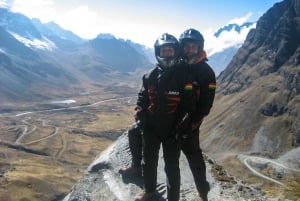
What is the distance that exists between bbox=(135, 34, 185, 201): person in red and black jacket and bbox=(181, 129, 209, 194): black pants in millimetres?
424

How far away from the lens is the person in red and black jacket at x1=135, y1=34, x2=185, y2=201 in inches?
536

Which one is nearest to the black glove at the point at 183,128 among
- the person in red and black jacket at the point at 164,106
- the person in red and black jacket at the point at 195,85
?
the person in red and black jacket at the point at 195,85

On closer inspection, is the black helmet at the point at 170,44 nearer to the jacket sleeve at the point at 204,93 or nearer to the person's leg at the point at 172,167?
the jacket sleeve at the point at 204,93

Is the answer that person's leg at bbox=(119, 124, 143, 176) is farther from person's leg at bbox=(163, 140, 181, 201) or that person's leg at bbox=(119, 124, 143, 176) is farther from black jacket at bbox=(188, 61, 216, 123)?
black jacket at bbox=(188, 61, 216, 123)

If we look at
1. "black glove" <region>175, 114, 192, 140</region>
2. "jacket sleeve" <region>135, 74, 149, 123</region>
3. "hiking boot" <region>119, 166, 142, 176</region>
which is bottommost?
"hiking boot" <region>119, 166, 142, 176</region>

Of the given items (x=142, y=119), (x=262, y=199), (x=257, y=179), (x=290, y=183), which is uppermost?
(x=142, y=119)

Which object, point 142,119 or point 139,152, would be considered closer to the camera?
point 142,119

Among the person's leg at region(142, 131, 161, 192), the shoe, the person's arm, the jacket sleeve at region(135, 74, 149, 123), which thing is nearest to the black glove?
the person's arm

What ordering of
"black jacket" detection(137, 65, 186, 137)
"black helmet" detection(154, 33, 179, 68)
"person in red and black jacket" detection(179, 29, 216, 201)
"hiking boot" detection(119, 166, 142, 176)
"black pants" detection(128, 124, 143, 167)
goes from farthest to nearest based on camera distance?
"hiking boot" detection(119, 166, 142, 176) → "black pants" detection(128, 124, 143, 167) → "person in red and black jacket" detection(179, 29, 216, 201) → "black helmet" detection(154, 33, 179, 68) → "black jacket" detection(137, 65, 186, 137)

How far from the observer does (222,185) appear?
17.5m

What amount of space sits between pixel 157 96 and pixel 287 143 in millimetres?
186942

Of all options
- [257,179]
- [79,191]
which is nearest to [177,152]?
[79,191]

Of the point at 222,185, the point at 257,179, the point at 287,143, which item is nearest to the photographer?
the point at 222,185

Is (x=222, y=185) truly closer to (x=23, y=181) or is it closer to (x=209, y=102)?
(x=209, y=102)
